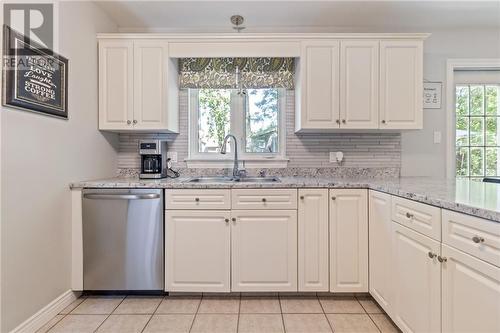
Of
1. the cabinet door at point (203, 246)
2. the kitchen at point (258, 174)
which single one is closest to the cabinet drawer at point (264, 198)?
the kitchen at point (258, 174)

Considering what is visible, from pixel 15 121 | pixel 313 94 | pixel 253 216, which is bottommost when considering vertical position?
pixel 253 216

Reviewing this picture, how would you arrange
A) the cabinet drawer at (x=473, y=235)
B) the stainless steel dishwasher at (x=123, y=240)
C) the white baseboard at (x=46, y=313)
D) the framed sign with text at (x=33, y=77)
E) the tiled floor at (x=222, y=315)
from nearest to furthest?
1. the cabinet drawer at (x=473, y=235)
2. the framed sign with text at (x=33, y=77)
3. the white baseboard at (x=46, y=313)
4. the tiled floor at (x=222, y=315)
5. the stainless steel dishwasher at (x=123, y=240)

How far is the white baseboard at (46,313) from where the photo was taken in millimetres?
1705

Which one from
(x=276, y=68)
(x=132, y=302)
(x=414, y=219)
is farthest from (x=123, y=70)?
(x=414, y=219)

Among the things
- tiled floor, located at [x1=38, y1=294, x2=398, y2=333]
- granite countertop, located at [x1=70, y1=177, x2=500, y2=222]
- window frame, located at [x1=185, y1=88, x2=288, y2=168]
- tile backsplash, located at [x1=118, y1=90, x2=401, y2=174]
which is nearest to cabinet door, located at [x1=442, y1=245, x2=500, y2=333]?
granite countertop, located at [x1=70, y1=177, x2=500, y2=222]

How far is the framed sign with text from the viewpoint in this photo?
159cm

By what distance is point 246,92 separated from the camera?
9.45 feet

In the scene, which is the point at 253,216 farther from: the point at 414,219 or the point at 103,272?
the point at 103,272

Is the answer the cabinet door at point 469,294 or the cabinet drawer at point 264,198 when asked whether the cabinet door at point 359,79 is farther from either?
the cabinet door at point 469,294

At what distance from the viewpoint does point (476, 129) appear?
9.60 feet

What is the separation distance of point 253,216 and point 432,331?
1.21 m

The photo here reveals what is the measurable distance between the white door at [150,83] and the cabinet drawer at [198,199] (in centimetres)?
71

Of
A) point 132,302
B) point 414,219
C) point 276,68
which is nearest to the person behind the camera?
point 414,219

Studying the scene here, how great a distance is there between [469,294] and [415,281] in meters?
0.38
